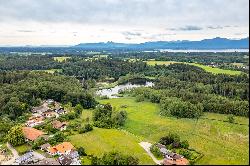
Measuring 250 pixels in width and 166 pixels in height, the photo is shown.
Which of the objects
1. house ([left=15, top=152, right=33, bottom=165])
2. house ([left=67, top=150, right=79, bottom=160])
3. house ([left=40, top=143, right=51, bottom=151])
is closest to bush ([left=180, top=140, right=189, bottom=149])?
house ([left=67, top=150, right=79, bottom=160])

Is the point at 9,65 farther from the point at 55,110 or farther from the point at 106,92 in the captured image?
the point at 55,110

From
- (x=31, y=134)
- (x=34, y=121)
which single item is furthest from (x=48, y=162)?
(x=34, y=121)

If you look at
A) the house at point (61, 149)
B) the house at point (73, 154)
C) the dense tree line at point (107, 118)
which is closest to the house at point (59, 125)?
the dense tree line at point (107, 118)

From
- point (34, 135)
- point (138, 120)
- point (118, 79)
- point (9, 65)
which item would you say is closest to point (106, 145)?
point (34, 135)

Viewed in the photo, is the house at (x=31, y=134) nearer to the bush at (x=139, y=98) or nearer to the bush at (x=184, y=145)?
the bush at (x=184, y=145)

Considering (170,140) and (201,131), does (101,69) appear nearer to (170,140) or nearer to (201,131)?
(201,131)
